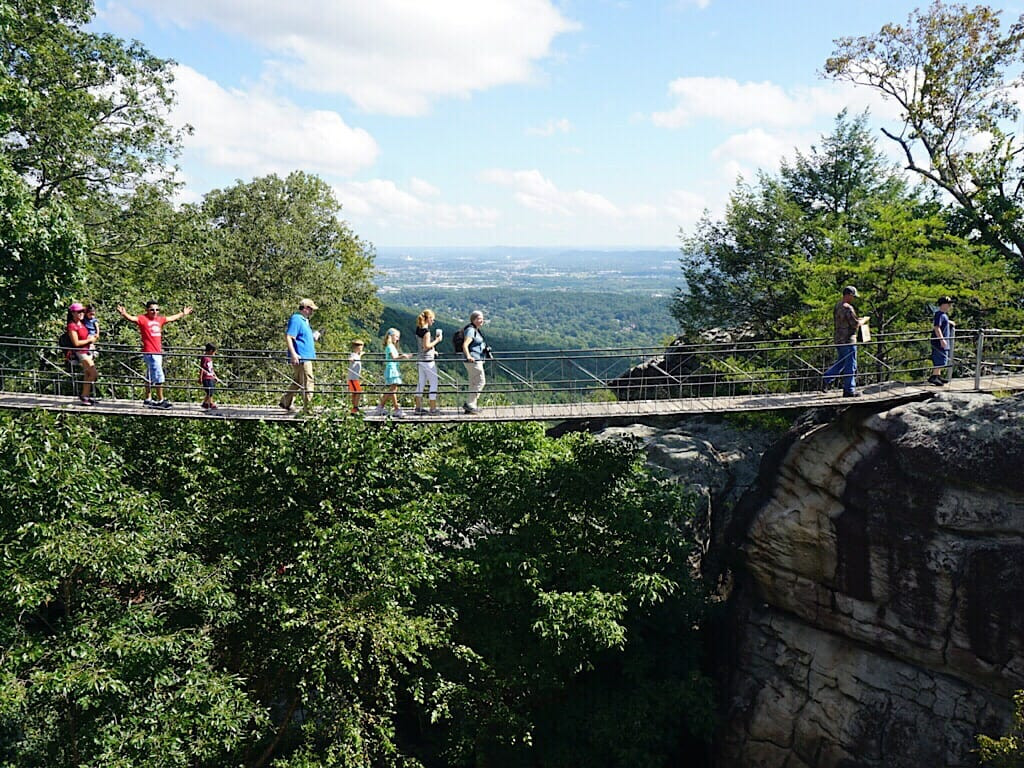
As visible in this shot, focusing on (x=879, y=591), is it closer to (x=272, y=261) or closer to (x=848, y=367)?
(x=848, y=367)

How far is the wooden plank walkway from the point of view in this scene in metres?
12.3

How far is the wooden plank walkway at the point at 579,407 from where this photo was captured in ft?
40.2

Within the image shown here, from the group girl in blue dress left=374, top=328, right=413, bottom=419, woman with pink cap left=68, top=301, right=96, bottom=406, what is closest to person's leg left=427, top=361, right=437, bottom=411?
girl in blue dress left=374, top=328, right=413, bottom=419

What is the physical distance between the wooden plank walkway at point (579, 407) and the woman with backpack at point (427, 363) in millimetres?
245

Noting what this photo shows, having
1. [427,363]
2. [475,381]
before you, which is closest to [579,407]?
[475,381]

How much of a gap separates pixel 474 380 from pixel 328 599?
4254mm

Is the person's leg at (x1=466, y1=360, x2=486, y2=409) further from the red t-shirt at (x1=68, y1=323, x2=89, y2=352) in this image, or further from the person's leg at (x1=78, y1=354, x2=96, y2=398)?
the red t-shirt at (x1=68, y1=323, x2=89, y2=352)

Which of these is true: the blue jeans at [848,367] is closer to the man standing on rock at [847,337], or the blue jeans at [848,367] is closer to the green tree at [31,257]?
the man standing on rock at [847,337]

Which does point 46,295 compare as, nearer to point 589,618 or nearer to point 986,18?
point 589,618

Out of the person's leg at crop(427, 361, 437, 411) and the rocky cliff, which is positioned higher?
the person's leg at crop(427, 361, 437, 411)

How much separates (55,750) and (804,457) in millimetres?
12649

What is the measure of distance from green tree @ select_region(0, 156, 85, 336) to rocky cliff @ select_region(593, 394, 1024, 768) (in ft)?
43.3

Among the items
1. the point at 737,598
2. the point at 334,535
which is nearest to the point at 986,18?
the point at 737,598

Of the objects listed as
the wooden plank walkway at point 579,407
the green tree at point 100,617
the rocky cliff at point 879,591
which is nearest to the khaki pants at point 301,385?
the wooden plank walkway at point 579,407
